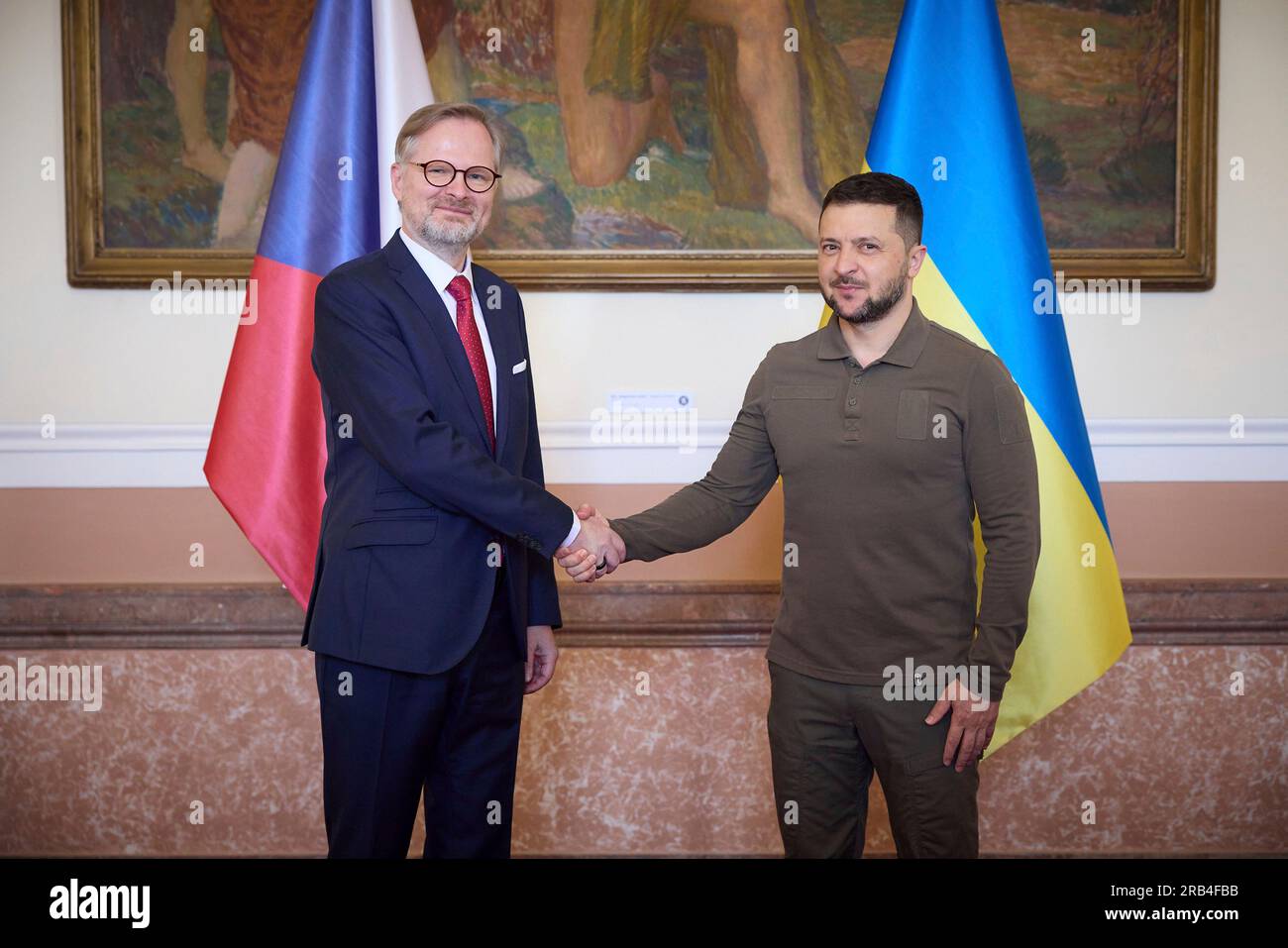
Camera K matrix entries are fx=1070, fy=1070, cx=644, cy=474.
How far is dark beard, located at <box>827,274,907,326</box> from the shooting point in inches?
83.4

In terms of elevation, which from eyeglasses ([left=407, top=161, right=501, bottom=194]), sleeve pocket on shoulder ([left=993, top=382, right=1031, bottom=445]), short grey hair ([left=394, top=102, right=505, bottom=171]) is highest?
short grey hair ([left=394, top=102, right=505, bottom=171])

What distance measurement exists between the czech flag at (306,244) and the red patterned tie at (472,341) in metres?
0.70

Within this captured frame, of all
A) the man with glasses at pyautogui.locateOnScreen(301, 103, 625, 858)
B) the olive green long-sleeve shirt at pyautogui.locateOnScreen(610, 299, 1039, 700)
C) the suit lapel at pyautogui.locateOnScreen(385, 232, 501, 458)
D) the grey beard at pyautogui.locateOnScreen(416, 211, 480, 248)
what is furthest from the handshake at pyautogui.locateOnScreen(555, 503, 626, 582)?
the grey beard at pyautogui.locateOnScreen(416, 211, 480, 248)

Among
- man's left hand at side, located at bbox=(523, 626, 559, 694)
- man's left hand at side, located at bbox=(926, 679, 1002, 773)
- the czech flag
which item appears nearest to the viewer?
man's left hand at side, located at bbox=(926, 679, 1002, 773)

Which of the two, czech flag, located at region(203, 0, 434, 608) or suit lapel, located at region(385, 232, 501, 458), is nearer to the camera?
suit lapel, located at region(385, 232, 501, 458)

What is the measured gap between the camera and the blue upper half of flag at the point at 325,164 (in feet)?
9.26

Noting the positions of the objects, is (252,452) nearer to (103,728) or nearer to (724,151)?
(103,728)

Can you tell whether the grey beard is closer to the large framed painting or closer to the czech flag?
the czech flag

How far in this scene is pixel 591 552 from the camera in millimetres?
2303

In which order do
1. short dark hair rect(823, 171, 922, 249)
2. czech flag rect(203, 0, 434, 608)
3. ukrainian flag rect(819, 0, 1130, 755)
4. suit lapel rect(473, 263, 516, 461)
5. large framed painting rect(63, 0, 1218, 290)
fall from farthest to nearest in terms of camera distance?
1. large framed painting rect(63, 0, 1218, 290)
2. czech flag rect(203, 0, 434, 608)
3. ukrainian flag rect(819, 0, 1130, 755)
4. suit lapel rect(473, 263, 516, 461)
5. short dark hair rect(823, 171, 922, 249)

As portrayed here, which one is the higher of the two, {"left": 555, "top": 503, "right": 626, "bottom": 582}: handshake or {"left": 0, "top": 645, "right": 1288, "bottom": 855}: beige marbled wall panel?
{"left": 555, "top": 503, "right": 626, "bottom": 582}: handshake

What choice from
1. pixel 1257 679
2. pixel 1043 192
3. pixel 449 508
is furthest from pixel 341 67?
pixel 1257 679

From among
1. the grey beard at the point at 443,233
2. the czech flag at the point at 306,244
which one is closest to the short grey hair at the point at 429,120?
the grey beard at the point at 443,233

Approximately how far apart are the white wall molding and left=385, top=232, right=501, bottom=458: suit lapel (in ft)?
3.70
